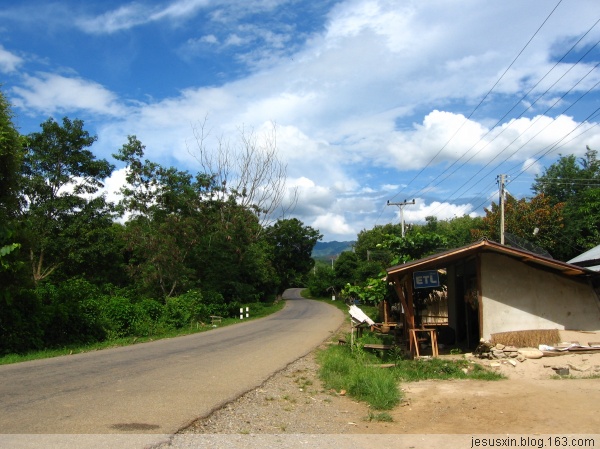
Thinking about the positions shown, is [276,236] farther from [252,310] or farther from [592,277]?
[592,277]

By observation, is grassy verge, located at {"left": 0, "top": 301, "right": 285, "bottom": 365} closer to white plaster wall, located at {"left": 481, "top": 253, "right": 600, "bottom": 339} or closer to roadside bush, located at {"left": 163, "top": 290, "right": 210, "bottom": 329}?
roadside bush, located at {"left": 163, "top": 290, "right": 210, "bottom": 329}

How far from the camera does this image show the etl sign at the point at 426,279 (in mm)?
14047

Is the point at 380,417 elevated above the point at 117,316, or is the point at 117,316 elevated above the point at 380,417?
the point at 117,316

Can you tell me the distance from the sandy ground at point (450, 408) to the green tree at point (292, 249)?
6362 centimetres

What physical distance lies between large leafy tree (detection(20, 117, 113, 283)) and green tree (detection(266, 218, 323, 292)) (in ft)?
142

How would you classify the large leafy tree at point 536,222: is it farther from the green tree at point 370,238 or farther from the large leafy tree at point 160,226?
the green tree at point 370,238

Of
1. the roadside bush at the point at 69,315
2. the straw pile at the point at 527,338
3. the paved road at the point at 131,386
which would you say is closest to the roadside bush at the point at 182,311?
the roadside bush at the point at 69,315

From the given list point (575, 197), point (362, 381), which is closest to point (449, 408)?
point (362, 381)

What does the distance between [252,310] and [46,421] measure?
3249 cm

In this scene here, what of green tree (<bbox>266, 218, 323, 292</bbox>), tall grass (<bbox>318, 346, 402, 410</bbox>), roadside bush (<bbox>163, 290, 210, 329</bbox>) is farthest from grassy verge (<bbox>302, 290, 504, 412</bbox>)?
green tree (<bbox>266, 218, 323, 292</bbox>)

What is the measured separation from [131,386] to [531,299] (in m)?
9.55

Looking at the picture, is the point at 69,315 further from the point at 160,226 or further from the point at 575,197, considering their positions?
the point at 575,197

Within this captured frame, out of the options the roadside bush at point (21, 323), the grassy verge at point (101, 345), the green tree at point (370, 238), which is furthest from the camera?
the green tree at point (370, 238)

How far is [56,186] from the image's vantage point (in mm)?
30844
